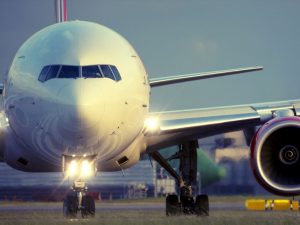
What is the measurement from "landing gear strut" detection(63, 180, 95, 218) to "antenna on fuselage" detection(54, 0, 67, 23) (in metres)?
7.80

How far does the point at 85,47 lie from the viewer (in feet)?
67.9

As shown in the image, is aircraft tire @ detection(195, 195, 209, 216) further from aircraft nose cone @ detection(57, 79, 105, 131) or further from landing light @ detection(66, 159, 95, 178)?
aircraft nose cone @ detection(57, 79, 105, 131)

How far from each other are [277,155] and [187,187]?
14.0 feet

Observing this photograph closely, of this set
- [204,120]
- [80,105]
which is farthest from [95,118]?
[204,120]

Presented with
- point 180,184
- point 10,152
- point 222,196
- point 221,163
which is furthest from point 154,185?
point 10,152

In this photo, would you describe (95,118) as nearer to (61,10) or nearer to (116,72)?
(116,72)

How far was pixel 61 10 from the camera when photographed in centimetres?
2864

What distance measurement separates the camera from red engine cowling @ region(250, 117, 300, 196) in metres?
21.3

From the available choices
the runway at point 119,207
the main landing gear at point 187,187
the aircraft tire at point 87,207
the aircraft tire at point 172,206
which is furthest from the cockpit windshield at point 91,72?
the runway at point 119,207

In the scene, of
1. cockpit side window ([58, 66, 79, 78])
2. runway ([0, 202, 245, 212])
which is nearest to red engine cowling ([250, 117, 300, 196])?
cockpit side window ([58, 66, 79, 78])

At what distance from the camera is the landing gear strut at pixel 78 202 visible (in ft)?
70.9

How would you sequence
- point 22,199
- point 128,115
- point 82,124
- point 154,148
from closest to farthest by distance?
point 82,124 < point 128,115 < point 154,148 < point 22,199

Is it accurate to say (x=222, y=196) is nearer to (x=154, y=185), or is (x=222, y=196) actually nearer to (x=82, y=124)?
(x=154, y=185)

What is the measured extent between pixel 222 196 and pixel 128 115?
31.6 meters
